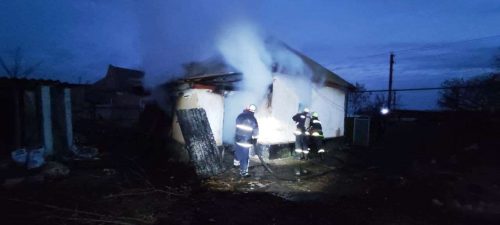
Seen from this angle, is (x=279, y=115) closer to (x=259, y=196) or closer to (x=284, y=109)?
(x=284, y=109)

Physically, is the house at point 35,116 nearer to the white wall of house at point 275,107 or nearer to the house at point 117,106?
the white wall of house at point 275,107

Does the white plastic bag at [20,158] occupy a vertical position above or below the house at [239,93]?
below

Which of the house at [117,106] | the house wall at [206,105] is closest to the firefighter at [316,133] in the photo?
the house wall at [206,105]

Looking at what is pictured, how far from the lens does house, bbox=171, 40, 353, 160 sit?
427 inches

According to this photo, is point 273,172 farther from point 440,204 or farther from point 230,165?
point 440,204

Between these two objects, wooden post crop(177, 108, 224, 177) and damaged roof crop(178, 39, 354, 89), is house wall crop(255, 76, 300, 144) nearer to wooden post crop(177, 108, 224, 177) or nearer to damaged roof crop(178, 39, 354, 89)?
damaged roof crop(178, 39, 354, 89)

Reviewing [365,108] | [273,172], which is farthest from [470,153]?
[365,108]

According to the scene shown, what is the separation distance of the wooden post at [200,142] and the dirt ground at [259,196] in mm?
351

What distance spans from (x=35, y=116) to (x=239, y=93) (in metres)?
6.41

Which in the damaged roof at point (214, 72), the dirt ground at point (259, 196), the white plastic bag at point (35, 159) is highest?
the damaged roof at point (214, 72)

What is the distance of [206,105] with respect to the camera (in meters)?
11.0

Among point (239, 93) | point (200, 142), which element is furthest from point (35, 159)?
point (239, 93)

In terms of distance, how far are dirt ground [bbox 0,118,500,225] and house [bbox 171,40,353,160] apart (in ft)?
6.44

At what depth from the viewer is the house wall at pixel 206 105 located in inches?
421
